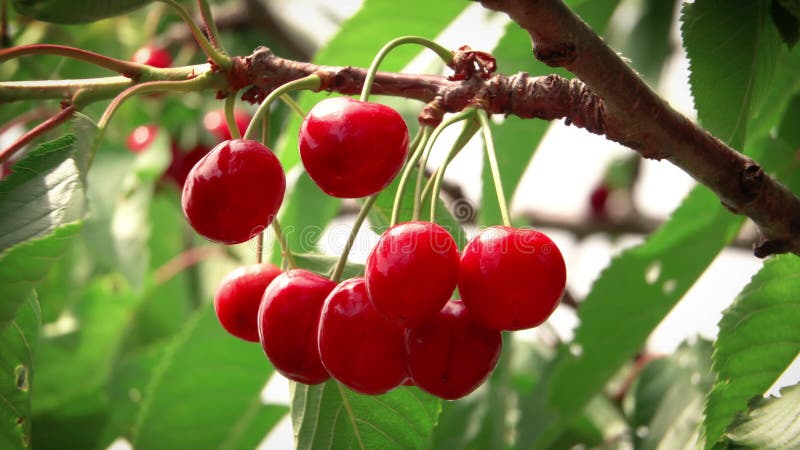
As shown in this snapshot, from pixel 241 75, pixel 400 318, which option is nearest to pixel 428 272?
pixel 400 318

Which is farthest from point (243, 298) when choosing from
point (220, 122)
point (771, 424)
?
point (220, 122)

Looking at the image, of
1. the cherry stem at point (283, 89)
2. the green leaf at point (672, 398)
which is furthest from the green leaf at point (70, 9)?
the green leaf at point (672, 398)

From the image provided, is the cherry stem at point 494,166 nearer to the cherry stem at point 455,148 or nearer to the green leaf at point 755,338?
the cherry stem at point 455,148

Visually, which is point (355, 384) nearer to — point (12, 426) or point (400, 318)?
point (400, 318)

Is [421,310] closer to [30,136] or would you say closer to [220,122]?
[30,136]

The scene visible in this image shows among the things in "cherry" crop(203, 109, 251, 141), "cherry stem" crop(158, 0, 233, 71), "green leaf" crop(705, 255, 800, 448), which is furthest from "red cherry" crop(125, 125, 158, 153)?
"green leaf" crop(705, 255, 800, 448)

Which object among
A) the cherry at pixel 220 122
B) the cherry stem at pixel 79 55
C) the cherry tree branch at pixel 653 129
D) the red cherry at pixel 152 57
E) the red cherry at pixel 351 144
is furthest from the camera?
the cherry at pixel 220 122
